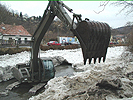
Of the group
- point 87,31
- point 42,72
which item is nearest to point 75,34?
point 87,31

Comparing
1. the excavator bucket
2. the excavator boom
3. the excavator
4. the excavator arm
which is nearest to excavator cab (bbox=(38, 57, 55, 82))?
the excavator

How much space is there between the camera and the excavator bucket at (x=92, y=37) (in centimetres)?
454

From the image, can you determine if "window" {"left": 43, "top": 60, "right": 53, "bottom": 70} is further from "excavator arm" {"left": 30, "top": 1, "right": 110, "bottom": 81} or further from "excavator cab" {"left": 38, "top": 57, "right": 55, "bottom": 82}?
"excavator arm" {"left": 30, "top": 1, "right": 110, "bottom": 81}

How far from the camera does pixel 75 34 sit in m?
4.86

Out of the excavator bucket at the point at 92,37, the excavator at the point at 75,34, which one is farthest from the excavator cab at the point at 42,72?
the excavator bucket at the point at 92,37

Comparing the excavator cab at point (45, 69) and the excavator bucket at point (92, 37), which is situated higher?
the excavator bucket at point (92, 37)

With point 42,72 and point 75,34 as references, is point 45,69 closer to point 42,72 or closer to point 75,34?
point 42,72

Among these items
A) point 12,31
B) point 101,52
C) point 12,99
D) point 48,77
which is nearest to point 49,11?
point 101,52

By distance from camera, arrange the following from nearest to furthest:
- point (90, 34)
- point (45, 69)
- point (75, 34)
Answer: point (90, 34) < point (75, 34) < point (45, 69)

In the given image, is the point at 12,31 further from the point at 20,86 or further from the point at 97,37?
the point at 97,37

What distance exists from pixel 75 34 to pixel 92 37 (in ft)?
2.02

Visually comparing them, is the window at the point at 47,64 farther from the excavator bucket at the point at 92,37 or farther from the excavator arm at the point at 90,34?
the excavator bucket at the point at 92,37

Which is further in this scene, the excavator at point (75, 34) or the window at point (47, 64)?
the window at point (47, 64)

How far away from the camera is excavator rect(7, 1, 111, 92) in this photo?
15.1ft
